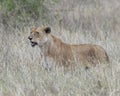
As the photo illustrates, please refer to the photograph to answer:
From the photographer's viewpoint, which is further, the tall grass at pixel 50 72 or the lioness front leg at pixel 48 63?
the lioness front leg at pixel 48 63

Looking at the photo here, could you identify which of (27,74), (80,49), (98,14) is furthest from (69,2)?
(27,74)

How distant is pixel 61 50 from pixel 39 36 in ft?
1.37

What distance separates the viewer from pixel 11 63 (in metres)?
7.34

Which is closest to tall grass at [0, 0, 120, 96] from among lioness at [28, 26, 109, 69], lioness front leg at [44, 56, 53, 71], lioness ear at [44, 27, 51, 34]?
lioness front leg at [44, 56, 53, 71]

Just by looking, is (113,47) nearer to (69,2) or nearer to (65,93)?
(65,93)

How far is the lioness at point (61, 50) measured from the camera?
775cm

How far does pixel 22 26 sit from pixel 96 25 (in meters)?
2.33

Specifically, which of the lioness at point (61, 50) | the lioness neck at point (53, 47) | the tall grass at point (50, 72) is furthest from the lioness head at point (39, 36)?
the tall grass at point (50, 72)

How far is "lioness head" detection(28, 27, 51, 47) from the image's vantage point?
775 cm

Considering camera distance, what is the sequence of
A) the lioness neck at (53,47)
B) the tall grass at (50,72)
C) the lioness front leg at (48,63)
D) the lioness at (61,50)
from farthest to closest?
1. the lioness neck at (53,47)
2. the lioness at (61,50)
3. the lioness front leg at (48,63)
4. the tall grass at (50,72)

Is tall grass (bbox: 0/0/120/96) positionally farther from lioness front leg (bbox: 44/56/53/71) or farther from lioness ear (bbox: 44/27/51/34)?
lioness ear (bbox: 44/27/51/34)

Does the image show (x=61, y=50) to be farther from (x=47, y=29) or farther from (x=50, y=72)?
(x=50, y=72)

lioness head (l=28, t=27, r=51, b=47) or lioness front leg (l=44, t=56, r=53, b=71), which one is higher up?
lioness head (l=28, t=27, r=51, b=47)

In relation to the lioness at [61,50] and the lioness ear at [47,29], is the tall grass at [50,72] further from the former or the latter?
the lioness ear at [47,29]
